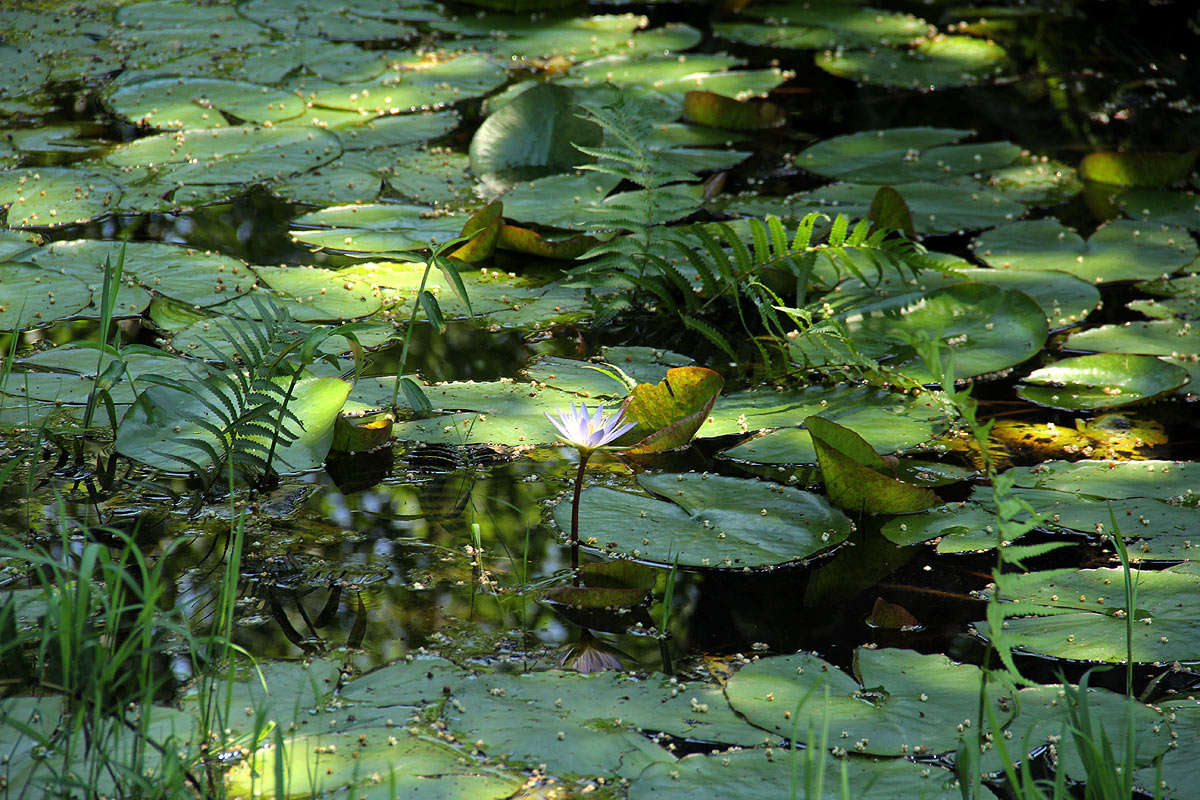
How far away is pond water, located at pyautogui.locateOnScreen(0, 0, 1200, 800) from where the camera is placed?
4.75ft

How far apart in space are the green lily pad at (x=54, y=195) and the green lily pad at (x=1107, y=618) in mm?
2464

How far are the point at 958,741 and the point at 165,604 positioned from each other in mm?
1076

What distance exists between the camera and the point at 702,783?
4.18 ft

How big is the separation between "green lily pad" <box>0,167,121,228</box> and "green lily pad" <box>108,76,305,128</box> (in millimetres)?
510

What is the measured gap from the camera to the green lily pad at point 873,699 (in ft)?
4.53

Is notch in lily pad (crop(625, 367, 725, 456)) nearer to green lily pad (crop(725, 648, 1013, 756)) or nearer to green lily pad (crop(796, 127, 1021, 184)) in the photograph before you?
green lily pad (crop(725, 648, 1013, 756))

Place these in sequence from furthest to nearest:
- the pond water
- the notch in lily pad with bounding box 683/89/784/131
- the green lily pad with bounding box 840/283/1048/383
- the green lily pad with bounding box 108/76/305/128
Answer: the notch in lily pad with bounding box 683/89/784/131 < the green lily pad with bounding box 108/76/305/128 < the green lily pad with bounding box 840/283/1048/383 < the pond water

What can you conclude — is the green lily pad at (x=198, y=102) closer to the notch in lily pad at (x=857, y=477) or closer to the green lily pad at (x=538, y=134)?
the green lily pad at (x=538, y=134)

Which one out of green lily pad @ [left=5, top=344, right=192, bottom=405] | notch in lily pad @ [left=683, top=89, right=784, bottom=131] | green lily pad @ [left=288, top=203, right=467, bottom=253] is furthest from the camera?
notch in lily pad @ [left=683, top=89, right=784, bottom=131]

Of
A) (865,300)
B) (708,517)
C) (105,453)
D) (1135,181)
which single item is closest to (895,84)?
(1135,181)

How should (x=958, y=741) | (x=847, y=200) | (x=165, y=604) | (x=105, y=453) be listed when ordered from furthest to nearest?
(x=847, y=200)
(x=105, y=453)
(x=165, y=604)
(x=958, y=741)

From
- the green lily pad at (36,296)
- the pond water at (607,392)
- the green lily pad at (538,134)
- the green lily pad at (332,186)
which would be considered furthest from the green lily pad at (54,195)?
the green lily pad at (538,134)

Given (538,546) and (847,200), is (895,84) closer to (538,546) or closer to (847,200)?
(847,200)

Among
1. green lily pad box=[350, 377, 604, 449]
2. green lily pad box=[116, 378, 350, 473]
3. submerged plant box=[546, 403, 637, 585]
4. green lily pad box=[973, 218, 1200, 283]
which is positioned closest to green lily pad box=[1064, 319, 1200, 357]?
green lily pad box=[973, 218, 1200, 283]
